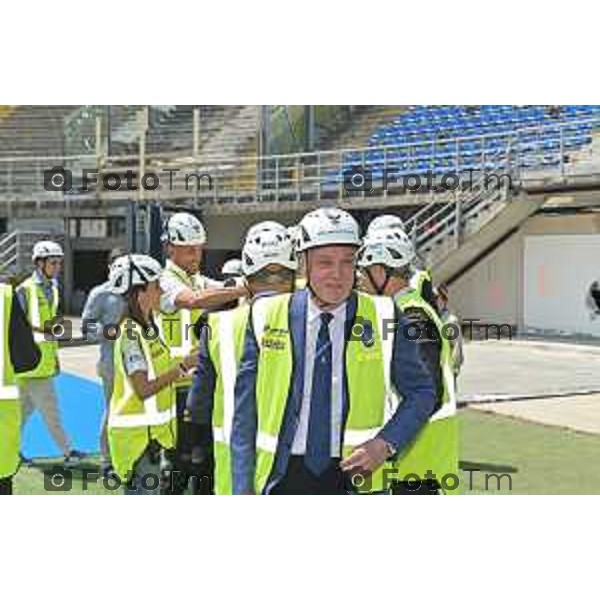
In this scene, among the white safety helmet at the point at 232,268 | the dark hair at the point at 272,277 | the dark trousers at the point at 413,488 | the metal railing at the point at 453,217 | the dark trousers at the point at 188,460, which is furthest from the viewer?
the metal railing at the point at 453,217

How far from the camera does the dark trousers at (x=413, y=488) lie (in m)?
4.61

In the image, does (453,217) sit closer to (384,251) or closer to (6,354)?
(384,251)

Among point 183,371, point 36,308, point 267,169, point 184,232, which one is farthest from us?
point 267,169

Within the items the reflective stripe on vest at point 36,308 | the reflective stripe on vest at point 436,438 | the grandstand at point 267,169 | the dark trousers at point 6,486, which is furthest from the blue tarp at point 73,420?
the reflective stripe on vest at point 436,438

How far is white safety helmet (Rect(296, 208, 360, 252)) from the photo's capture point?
4.31 meters

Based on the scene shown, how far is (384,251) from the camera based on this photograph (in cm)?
497

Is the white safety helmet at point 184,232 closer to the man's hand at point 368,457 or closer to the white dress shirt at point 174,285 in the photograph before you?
the white dress shirt at point 174,285

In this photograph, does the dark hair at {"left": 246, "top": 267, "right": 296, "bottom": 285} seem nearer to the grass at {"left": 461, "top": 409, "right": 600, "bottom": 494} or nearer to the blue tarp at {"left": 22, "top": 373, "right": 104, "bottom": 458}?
the grass at {"left": 461, "top": 409, "right": 600, "bottom": 494}

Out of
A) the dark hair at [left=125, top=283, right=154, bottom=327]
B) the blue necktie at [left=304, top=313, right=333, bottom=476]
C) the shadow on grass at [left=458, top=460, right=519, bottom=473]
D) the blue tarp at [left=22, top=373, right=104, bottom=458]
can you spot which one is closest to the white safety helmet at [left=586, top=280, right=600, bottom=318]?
the shadow on grass at [left=458, top=460, right=519, bottom=473]

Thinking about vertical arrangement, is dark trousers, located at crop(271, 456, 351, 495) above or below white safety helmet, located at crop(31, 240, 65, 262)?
below

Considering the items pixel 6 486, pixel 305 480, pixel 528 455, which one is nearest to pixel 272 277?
pixel 305 480

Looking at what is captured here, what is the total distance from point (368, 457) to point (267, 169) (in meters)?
4.04

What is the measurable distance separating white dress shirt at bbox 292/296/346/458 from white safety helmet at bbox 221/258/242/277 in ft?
4.13

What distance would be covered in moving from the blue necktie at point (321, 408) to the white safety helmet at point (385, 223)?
3.52 ft
